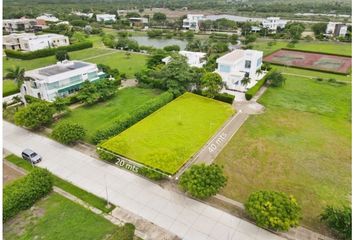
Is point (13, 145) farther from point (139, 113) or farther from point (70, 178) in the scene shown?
point (139, 113)

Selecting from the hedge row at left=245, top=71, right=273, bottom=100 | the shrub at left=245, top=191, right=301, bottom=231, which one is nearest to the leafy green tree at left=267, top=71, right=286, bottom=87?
the hedge row at left=245, top=71, right=273, bottom=100

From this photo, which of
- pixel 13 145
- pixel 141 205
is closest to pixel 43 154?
pixel 13 145

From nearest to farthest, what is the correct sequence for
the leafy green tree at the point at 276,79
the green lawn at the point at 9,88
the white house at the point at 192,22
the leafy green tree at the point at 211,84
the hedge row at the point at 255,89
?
the leafy green tree at the point at 211,84 → the hedge row at the point at 255,89 → the green lawn at the point at 9,88 → the leafy green tree at the point at 276,79 → the white house at the point at 192,22

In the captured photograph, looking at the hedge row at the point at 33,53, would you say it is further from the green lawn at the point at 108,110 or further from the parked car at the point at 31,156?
the parked car at the point at 31,156

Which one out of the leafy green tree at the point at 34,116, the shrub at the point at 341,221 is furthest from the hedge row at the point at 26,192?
the shrub at the point at 341,221

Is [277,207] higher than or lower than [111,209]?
higher

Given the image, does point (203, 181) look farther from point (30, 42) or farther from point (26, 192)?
point (30, 42)

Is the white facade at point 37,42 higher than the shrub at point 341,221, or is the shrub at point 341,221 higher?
the white facade at point 37,42
